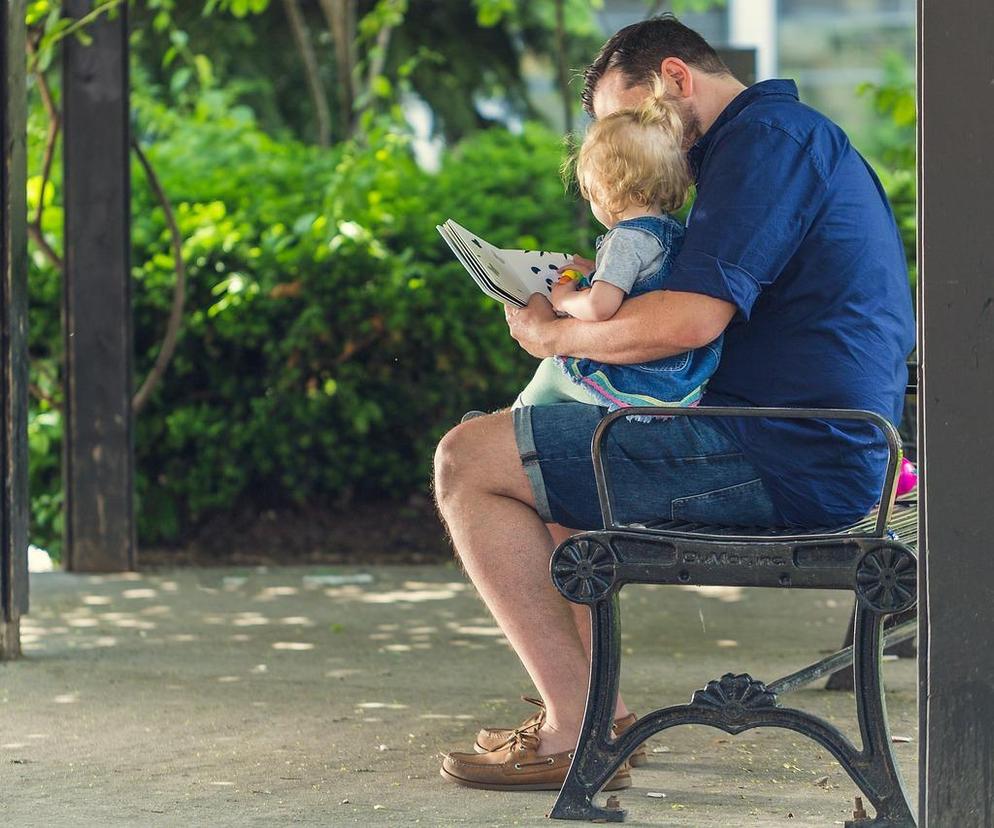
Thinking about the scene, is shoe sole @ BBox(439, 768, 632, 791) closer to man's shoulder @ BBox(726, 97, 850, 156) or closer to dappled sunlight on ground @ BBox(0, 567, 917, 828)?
dappled sunlight on ground @ BBox(0, 567, 917, 828)

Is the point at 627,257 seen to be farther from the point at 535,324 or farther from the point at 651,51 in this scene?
the point at 651,51

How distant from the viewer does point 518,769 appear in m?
3.70

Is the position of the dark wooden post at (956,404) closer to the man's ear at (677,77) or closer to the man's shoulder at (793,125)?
the man's shoulder at (793,125)

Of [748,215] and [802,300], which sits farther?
[802,300]

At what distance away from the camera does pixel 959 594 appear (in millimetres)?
3002

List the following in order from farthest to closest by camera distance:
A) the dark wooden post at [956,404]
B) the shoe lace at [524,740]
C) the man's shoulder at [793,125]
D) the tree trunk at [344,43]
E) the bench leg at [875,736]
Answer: the tree trunk at [344,43], the shoe lace at [524,740], the man's shoulder at [793,125], the bench leg at [875,736], the dark wooden post at [956,404]

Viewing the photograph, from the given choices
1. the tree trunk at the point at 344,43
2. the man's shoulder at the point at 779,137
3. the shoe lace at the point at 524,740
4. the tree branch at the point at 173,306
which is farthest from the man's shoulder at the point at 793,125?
the tree trunk at the point at 344,43

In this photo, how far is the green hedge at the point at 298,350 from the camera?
7.57 m

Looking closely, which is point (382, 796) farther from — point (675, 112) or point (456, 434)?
point (675, 112)

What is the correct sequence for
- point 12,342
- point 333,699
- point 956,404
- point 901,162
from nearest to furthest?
point 956,404 → point 333,699 → point 12,342 → point 901,162

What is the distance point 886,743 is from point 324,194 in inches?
211

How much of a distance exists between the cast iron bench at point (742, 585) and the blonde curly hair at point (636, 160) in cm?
54

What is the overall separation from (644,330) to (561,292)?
0.98 feet

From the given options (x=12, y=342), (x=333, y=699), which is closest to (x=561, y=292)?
(x=333, y=699)
